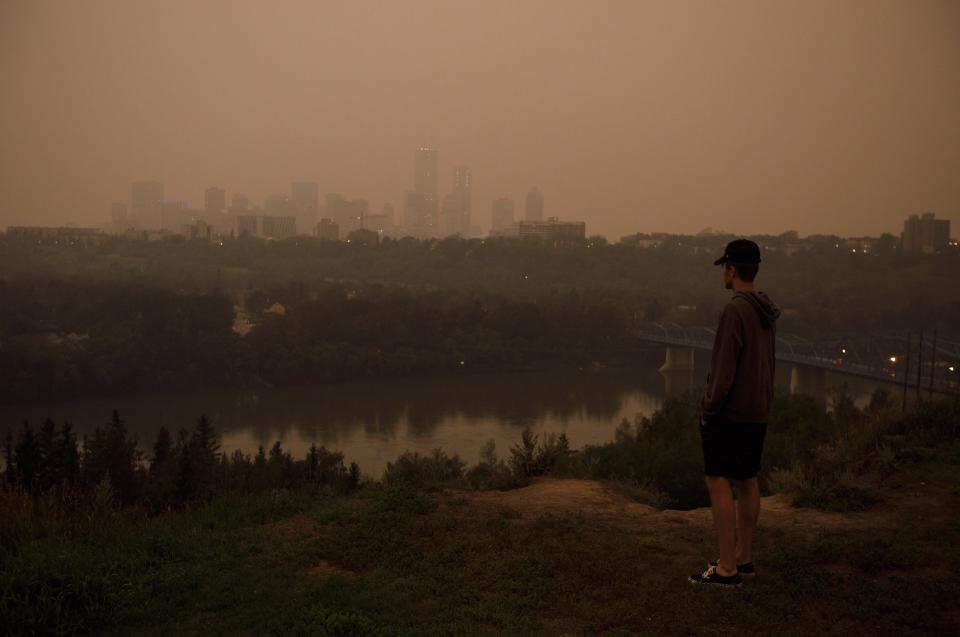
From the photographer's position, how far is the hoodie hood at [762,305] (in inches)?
123

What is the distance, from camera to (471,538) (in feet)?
12.3

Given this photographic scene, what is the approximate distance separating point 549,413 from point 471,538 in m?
33.9

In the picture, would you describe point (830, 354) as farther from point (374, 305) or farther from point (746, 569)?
point (746, 569)

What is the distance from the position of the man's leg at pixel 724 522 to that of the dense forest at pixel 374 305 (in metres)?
39.6

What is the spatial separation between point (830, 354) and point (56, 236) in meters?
64.6

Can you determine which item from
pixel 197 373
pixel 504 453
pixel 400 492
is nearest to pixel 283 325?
pixel 197 373

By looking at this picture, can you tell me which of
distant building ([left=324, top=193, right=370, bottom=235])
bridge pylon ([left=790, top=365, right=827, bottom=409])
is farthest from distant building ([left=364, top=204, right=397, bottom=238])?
bridge pylon ([left=790, top=365, right=827, bottom=409])

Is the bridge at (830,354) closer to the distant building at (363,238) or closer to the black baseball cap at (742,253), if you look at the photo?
the black baseball cap at (742,253)

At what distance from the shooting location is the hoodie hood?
3.14m

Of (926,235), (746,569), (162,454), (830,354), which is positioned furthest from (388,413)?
(926,235)

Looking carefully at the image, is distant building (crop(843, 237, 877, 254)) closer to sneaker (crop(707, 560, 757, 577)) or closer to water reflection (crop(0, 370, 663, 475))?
water reflection (crop(0, 370, 663, 475))

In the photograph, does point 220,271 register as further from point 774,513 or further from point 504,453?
point 774,513

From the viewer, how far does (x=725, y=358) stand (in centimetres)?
309

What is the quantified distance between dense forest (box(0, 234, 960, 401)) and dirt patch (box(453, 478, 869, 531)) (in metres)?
37.8
